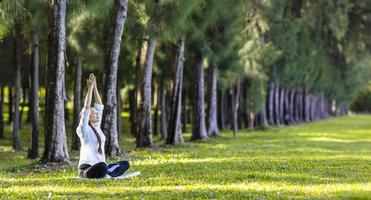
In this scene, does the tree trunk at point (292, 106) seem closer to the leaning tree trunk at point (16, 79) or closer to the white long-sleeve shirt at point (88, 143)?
the leaning tree trunk at point (16, 79)

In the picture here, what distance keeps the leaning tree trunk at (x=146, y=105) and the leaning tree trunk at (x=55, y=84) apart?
7.80 meters

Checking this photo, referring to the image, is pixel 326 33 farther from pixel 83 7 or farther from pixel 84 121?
pixel 84 121

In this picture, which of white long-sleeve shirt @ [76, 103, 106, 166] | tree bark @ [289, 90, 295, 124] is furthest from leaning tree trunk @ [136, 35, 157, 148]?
tree bark @ [289, 90, 295, 124]

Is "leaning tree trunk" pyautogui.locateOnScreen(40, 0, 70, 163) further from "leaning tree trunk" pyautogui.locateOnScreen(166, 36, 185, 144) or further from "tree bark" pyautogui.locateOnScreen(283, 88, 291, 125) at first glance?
"tree bark" pyautogui.locateOnScreen(283, 88, 291, 125)

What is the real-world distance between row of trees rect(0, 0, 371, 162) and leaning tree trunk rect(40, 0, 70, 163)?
0.03m

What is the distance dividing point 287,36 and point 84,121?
3669 centimetres

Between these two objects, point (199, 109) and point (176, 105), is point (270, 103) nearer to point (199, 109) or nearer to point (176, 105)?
point (199, 109)

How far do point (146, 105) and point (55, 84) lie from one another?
840cm

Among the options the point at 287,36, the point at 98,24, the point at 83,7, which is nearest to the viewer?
the point at 83,7

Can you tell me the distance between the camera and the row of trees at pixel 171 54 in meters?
20.9

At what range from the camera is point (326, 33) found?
52344 millimetres

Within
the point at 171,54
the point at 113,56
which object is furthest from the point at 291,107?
the point at 113,56

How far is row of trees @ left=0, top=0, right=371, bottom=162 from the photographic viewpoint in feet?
68.5

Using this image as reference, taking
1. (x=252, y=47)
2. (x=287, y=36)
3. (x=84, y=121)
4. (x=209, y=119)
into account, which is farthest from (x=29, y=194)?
(x=287, y=36)
